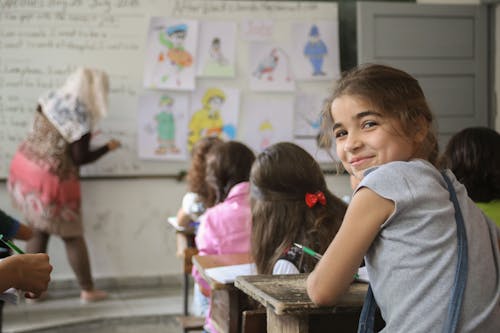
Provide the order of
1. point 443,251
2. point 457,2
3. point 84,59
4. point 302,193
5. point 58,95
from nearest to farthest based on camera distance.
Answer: point 443,251 < point 302,193 < point 58,95 < point 84,59 < point 457,2

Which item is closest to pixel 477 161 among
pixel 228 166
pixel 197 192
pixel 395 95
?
pixel 228 166

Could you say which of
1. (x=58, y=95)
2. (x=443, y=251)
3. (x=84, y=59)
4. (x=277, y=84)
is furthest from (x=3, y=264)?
(x=277, y=84)

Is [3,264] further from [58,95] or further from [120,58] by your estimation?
[120,58]

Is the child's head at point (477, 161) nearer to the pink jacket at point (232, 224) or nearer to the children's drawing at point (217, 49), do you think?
the pink jacket at point (232, 224)

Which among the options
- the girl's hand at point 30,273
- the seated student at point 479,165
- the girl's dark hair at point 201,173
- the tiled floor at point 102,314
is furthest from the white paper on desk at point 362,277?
the tiled floor at point 102,314

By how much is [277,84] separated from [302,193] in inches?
137

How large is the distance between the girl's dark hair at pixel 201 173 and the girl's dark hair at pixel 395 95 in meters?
2.26

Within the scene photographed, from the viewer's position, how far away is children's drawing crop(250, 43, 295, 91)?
5.71 m

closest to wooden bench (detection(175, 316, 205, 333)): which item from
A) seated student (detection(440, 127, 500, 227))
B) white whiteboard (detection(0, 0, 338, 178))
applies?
seated student (detection(440, 127, 500, 227))

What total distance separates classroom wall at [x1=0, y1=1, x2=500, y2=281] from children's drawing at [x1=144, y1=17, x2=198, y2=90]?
753mm

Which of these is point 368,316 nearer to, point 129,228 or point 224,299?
point 224,299

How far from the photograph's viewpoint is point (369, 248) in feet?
4.73

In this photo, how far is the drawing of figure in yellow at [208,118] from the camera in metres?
5.60

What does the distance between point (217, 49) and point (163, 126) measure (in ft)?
2.36
